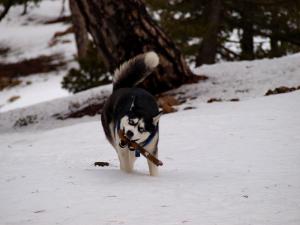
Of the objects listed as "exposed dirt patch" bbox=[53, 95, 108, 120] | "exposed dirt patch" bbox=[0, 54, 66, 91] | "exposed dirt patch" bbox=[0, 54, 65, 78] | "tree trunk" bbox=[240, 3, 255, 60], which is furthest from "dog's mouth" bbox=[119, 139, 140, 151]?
"exposed dirt patch" bbox=[0, 54, 65, 78]

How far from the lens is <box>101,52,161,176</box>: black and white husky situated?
15.9 feet

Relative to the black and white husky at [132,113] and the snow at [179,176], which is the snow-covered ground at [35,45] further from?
the black and white husky at [132,113]

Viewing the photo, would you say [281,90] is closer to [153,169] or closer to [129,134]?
[153,169]

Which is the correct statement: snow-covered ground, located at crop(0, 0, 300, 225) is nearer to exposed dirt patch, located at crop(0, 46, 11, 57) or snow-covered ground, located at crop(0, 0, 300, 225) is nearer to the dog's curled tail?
the dog's curled tail

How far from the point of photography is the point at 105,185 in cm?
489

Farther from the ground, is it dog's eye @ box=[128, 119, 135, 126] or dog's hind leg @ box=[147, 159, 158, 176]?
dog's eye @ box=[128, 119, 135, 126]

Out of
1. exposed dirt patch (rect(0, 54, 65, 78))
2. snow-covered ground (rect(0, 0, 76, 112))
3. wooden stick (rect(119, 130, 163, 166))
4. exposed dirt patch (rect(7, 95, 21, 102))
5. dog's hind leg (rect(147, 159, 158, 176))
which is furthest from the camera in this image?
exposed dirt patch (rect(0, 54, 65, 78))

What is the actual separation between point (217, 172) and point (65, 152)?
103 inches

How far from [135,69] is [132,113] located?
115 cm

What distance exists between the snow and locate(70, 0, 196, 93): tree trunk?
2723 millimetres

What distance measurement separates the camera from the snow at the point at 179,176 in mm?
3895

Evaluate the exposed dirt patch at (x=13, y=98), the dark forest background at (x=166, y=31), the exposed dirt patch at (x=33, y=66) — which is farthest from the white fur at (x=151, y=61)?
the exposed dirt patch at (x=33, y=66)

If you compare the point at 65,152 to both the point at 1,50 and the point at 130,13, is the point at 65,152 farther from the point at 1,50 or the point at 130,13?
the point at 1,50

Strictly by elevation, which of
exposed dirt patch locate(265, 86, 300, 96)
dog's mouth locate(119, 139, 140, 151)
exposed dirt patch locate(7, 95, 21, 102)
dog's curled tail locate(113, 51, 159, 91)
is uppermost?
dog's curled tail locate(113, 51, 159, 91)
